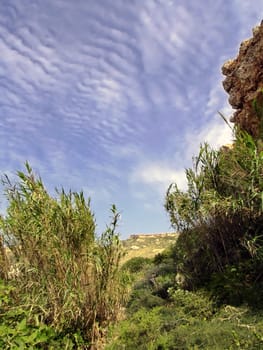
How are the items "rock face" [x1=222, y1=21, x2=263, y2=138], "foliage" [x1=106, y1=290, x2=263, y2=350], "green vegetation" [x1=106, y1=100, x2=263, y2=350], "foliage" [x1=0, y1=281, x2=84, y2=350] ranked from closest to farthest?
"foliage" [x1=0, y1=281, x2=84, y2=350]
"foliage" [x1=106, y1=290, x2=263, y2=350]
"green vegetation" [x1=106, y1=100, x2=263, y2=350]
"rock face" [x1=222, y1=21, x2=263, y2=138]

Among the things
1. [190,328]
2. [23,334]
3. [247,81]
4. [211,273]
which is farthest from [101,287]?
[247,81]

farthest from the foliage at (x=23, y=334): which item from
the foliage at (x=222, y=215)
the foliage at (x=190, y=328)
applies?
the foliage at (x=222, y=215)

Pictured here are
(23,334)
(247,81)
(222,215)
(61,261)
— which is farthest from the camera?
(247,81)

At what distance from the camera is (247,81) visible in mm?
13070

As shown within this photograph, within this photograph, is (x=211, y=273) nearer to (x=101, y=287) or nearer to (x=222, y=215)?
(x=222, y=215)

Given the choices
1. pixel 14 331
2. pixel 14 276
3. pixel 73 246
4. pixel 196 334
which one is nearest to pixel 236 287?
pixel 196 334

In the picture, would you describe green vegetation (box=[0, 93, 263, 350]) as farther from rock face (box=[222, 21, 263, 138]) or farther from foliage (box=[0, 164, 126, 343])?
rock face (box=[222, 21, 263, 138])

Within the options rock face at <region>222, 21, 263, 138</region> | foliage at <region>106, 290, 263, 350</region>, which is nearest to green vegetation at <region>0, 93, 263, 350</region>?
foliage at <region>106, 290, 263, 350</region>

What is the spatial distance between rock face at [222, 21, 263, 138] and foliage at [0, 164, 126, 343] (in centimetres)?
846

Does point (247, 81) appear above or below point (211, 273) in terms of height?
above

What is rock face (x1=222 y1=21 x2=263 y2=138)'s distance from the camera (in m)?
12.5

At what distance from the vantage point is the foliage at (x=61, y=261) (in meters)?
4.84

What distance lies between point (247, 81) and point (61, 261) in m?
10.9

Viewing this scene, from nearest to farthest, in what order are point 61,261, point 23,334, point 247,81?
point 23,334, point 61,261, point 247,81
